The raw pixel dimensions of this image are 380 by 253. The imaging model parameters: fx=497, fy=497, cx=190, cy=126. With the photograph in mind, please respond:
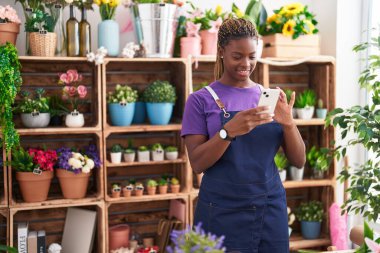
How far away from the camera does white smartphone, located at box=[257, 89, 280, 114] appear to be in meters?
1.58

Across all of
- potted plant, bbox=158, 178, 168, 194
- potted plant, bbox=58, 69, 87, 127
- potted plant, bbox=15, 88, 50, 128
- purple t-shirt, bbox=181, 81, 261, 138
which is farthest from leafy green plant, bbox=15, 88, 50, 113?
purple t-shirt, bbox=181, 81, 261, 138

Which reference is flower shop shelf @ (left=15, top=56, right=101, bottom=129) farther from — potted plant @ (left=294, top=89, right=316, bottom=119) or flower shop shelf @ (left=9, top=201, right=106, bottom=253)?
potted plant @ (left=294, top=89, right=316, bottom=119)

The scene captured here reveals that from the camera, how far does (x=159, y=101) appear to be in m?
3.01

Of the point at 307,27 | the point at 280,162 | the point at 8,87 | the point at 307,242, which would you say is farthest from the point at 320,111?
the point at 8,87

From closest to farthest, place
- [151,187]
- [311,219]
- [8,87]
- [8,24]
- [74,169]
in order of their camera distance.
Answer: [8,87]
[8,24]
[74,169]
[151,187]
[311,219]

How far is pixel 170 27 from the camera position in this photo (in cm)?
302

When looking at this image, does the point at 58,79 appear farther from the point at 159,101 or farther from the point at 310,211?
the point at 310,211

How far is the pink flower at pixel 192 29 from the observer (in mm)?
3078

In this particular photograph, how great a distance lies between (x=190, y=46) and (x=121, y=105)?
57 centimetres

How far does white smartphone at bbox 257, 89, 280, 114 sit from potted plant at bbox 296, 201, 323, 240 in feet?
6.59

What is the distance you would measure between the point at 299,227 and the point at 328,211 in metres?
0.29

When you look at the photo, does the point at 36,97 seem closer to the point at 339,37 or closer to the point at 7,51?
Result: the point at 7,51

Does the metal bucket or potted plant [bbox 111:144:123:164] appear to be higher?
the metal bucket

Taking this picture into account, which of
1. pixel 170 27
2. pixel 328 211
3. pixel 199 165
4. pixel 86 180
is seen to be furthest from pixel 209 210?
pixel 328 211
